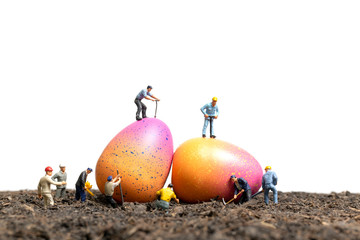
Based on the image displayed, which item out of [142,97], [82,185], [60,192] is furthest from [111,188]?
[142,97]

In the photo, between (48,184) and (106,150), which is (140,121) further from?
(48,184)

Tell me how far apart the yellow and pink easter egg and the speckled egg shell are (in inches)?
21.6

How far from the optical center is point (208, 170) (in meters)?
10.8

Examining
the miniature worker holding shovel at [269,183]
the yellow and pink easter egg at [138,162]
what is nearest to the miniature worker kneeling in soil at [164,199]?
the yellow and pink easter egg at [138,162]

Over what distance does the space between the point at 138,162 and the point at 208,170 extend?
2.14 metres

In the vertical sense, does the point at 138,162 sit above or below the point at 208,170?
above

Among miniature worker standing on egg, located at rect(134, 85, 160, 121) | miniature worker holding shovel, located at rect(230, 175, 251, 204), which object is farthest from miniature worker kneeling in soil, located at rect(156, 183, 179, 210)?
miniature worker standing on egg, located at rect(134, 85, 160, 121)

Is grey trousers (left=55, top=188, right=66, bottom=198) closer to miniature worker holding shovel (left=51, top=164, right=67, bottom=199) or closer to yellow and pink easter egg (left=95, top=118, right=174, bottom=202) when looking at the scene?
miniature worker holding shovel (left=51, top=164, right=67, bottom=199)

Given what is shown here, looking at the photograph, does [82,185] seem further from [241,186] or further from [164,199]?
[241,186]

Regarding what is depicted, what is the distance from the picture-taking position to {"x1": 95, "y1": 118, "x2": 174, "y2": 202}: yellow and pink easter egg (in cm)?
1073

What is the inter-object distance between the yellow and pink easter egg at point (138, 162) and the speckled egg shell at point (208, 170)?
548mm

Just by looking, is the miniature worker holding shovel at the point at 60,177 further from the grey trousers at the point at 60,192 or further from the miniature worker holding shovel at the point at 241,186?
the miniature worker holding shovel at the point at 241,186

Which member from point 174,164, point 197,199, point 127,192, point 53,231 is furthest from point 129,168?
point 53,231

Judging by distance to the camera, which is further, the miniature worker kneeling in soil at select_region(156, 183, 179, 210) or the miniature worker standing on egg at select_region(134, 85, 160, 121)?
the miniature worker standing on egg at select_region(134, 85, 160, 121)
